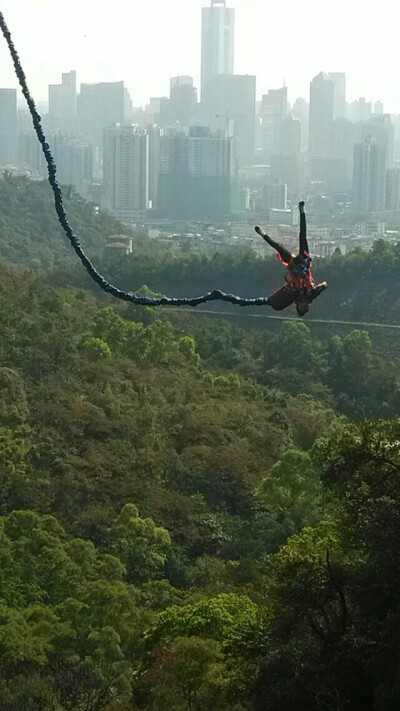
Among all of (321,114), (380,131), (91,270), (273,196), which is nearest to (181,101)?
(321,114)

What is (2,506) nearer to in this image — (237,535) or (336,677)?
(237,535)

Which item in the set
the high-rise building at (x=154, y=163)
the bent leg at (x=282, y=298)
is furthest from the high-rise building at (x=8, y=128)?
the bent leg at (x=282, y=298)

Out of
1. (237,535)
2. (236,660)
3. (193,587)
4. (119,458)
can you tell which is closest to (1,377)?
(119,458)

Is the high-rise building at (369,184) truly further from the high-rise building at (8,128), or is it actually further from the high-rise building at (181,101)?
the high-rise building at (8,128)

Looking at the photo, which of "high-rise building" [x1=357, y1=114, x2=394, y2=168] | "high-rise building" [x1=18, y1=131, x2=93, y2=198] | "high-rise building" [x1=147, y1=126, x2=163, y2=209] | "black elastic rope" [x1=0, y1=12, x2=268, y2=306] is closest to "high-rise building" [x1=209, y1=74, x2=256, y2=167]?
"high-rise building" [x1=357, y1=114, x2=394, y2=168]

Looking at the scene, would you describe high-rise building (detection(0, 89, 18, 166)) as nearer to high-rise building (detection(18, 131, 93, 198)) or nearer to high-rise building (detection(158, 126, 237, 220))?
high-rise building (detection(18, 131, 93, 198))
